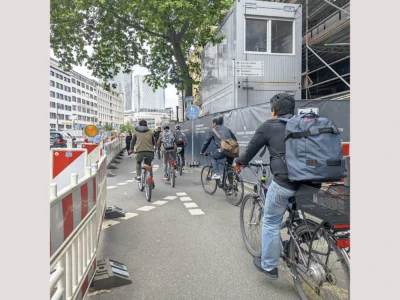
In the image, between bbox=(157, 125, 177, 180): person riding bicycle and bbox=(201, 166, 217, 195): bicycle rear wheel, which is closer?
bbox=(201, 166, 217, 195): bicycle rear wheel

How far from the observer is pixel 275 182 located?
3.04 meters

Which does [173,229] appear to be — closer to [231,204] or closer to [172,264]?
[172,264]

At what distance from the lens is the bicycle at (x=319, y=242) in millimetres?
2309

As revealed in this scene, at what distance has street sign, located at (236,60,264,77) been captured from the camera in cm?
1227

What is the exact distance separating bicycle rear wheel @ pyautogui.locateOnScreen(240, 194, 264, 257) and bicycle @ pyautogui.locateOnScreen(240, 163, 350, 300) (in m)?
0.59

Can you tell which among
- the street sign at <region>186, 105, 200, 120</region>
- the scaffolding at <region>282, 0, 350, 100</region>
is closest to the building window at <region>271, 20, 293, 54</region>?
the scaffolding at <region>282, 0, 350, 100</region>

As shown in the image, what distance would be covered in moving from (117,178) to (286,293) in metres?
8.79

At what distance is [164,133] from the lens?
954cm

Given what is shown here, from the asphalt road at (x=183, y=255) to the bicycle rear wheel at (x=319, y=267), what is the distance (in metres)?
0.29

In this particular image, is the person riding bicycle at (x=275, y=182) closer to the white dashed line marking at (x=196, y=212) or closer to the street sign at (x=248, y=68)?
the white dashed line marking at (x=196, y=212)

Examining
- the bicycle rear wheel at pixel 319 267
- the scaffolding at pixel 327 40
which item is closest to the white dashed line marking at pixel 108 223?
the bicycle rear wheel at pixel 319 267

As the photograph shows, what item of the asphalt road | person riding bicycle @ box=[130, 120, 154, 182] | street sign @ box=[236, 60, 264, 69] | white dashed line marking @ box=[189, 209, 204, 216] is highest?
street sign @ box=[236, 60, 264, 69]

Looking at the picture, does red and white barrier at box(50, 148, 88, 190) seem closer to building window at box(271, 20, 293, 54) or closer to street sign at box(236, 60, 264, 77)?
street sign at box(236, 60, 264, 77)

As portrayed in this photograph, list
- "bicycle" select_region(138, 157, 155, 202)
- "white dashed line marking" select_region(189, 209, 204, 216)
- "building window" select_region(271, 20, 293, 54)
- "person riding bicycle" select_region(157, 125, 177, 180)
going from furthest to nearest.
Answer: "building window" select_region(271, 20, 293, 54), "person riding bicycle" select_region(157, 125, 177, 180), "bicycle" select_region(138, 157, 155, 202), "white dashed line marking" select_region(189, 209, 204, 216)
